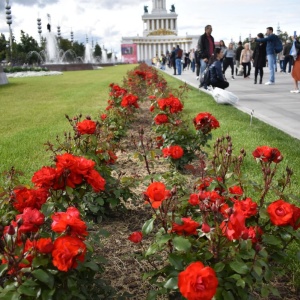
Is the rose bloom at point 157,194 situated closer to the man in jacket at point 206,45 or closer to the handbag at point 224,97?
the handbag at point 224,97

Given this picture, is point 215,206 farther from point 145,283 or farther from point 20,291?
point 145,283

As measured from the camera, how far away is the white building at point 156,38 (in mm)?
110488

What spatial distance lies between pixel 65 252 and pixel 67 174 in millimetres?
621

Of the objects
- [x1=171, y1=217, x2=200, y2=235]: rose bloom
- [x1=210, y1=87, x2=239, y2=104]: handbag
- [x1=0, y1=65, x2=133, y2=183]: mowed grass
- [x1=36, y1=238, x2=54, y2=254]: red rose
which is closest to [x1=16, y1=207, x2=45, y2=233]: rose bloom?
[x1=36, y1=238, x2=54, y2=254]: red rose

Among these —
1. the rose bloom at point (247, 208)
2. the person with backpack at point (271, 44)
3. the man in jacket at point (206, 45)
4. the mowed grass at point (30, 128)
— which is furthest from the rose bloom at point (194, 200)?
the person with backpack at point (271, 44)

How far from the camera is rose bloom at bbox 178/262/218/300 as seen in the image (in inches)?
50.8

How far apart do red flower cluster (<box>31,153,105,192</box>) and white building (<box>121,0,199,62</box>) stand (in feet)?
345

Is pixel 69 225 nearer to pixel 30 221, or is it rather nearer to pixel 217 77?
pixel 30 221

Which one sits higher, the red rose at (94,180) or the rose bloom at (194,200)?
the red rose at (94,180)

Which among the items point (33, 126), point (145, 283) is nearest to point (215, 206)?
point (145, 283)

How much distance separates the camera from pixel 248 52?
18141mm

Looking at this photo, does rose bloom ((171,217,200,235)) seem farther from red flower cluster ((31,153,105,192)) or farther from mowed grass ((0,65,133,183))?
mowed grass ((0,65,133,183))

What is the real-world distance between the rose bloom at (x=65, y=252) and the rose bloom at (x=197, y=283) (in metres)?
0.34

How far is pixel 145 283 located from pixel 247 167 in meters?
2.41
